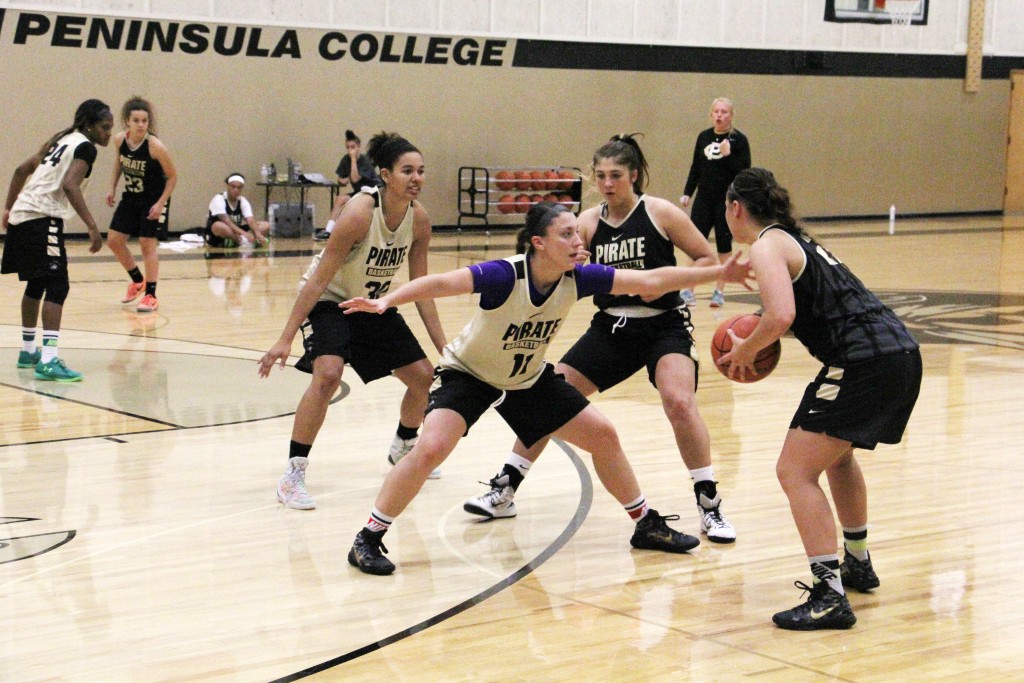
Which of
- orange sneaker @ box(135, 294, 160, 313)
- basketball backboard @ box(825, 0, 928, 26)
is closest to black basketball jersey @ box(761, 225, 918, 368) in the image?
orange sneaker @ box(135, 294, 160, 313)

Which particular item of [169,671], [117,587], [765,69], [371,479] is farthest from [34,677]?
[765,69]

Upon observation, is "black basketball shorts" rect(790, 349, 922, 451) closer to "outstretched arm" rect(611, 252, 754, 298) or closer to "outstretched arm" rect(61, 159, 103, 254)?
"outstretched arm" rect(611, 252, 754, 298)

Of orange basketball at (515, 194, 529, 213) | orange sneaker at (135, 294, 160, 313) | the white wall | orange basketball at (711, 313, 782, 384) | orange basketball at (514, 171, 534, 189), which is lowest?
orange sneaker at (135, 294, 160, 313)

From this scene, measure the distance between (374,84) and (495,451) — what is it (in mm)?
13336

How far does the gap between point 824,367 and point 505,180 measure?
51.6 ft

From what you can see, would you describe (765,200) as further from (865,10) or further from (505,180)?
(865,10)

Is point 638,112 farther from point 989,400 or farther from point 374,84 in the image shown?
point 989,400

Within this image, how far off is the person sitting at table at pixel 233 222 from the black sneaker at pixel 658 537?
41.5ft

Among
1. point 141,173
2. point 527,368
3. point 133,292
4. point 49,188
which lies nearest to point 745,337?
point 527,368

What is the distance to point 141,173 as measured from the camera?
1073 centimetres

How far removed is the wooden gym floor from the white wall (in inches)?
399

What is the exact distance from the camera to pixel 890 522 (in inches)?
205

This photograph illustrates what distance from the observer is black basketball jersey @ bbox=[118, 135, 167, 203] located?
10625 millimetres

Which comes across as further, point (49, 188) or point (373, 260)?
point (49, 188)
